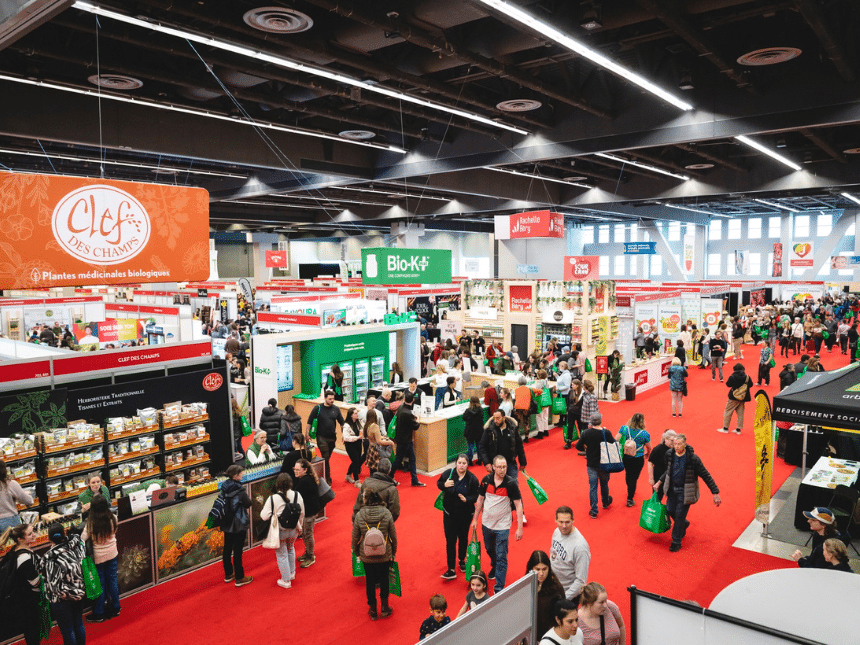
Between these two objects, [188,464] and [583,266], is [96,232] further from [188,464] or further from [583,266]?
[583,266]

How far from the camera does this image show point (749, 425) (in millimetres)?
11219

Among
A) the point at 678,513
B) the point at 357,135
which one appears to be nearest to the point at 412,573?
the point at 678,513

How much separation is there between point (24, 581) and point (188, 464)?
304 centimetres

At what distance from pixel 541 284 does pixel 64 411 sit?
464 inches

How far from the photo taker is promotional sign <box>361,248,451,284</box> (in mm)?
11383

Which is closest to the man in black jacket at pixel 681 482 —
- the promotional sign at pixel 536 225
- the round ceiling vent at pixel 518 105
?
the round ceiling vent at pixel 518 105

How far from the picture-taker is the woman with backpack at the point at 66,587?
4.50 metres

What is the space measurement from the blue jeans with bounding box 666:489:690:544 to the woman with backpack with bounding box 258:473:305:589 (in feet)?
13.0

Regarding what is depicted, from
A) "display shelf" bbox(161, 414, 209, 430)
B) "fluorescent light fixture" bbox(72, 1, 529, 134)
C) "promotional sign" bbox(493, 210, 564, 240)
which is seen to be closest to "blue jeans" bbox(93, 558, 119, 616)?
"display shelf" bbox(161, 414, 209, 430)

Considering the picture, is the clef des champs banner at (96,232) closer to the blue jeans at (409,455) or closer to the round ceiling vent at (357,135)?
the blue jeans at (409,455)

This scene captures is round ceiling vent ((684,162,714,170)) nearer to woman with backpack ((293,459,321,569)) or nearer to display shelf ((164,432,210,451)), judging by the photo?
woman with backpack ((293,459,321,569))

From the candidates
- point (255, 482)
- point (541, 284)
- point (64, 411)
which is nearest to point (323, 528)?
point (255, 482)

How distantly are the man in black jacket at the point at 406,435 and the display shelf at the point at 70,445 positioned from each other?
12.0ft

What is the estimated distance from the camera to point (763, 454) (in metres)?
6.37
